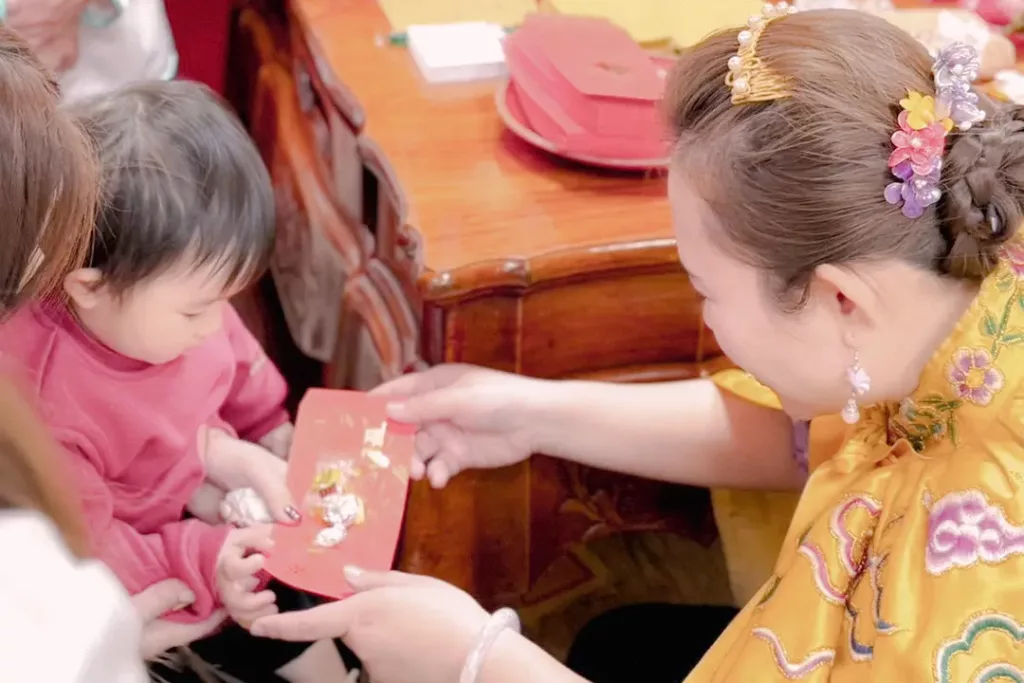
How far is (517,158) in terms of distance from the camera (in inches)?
37.7

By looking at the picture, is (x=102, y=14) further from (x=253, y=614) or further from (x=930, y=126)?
(x=930, y=126)

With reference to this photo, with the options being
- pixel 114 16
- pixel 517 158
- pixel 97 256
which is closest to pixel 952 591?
pixel 517 158

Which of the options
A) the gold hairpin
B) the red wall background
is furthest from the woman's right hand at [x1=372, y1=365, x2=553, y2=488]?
the red wall background

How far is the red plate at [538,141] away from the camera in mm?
923

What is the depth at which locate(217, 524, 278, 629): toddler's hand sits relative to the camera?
87 cm

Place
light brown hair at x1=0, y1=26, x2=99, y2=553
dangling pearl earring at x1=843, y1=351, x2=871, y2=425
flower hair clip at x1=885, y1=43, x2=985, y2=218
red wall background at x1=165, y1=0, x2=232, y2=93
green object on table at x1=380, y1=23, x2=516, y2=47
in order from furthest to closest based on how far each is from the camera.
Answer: red wall background at x1=165, y1=0, x2=232, y2=93
green object on table at x1=380, y1=23, x2=516, y2=47
dangling pearl earring at x1=843, y1=351, x2=871, y2=425
flower hair clip at x1=885, y1=43, x2=985, y2=218
light brown hair at x1=0, y1=26, x2=99, y2=553

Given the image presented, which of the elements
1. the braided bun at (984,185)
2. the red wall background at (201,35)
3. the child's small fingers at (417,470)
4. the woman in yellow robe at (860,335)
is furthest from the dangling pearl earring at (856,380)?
the red wall background at (201,35)

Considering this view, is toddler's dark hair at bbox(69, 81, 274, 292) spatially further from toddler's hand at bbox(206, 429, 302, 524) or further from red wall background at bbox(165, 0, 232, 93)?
red wall background at bbox(165, 0, 232, 93)

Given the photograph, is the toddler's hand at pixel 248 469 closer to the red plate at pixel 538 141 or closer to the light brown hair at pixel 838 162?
the red plate at pixel 538 141

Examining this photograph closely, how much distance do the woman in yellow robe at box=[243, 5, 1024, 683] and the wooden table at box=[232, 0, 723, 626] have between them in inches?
6.0

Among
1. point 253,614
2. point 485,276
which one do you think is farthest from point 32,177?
point 253,614

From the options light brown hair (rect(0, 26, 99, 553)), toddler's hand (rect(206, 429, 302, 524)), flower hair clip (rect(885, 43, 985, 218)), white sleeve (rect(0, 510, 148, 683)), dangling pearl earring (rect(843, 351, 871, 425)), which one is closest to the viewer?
white sleeve (rect(0, 510, 148, 683))

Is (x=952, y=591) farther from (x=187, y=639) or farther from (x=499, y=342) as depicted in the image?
(x=187, y=639)

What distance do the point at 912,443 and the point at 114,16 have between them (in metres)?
0.91
